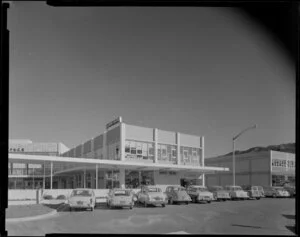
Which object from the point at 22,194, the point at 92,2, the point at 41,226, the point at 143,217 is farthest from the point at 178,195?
the point at 92,2

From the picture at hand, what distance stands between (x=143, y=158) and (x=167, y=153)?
286cm

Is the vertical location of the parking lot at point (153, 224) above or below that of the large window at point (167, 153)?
below

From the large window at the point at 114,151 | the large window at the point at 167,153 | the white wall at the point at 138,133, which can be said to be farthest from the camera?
the large window at the point at 167,153

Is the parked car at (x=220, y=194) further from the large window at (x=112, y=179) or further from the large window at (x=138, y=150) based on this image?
the large window at (x=112, y=179)

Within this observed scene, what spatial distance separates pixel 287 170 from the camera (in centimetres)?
4034

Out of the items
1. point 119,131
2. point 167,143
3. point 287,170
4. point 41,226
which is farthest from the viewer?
point 287,170

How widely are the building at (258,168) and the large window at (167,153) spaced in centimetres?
876

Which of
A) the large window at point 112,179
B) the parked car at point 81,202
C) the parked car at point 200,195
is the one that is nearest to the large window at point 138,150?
the large window at point 112,179

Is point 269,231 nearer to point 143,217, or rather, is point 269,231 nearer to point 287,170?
point 143,217

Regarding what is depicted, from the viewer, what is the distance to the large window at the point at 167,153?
102ft

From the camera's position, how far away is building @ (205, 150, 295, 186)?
1544 inches

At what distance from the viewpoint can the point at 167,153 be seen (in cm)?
3177

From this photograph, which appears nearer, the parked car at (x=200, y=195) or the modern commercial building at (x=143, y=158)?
the parked car at (x=200, y=195)
